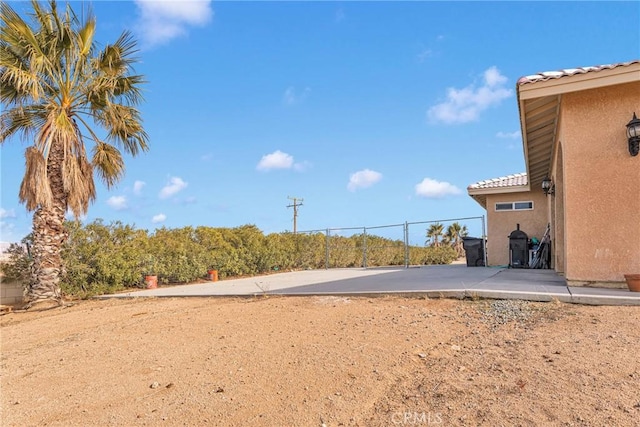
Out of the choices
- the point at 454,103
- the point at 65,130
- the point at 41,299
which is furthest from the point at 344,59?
the point at 41,299

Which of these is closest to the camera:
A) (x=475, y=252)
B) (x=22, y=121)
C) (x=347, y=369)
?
(x=347, y=369)

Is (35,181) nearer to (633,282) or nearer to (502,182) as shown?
(633,282)

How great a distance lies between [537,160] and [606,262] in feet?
18.4

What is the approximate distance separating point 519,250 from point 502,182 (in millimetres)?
2816

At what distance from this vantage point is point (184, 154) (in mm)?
16141

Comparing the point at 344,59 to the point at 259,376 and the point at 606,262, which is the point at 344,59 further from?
the point at 259,376

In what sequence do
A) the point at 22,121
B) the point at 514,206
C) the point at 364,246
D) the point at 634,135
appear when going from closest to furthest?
the point at 634,135 < the point at 22,121 < the point at 514,206 < the point at 364,246

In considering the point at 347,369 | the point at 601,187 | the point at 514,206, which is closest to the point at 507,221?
the point at 514,206

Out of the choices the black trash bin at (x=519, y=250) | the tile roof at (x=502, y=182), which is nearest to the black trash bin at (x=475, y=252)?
the black trash bin at (x=519, y=250)

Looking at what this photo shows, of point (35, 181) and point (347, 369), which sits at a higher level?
point (35, 181)

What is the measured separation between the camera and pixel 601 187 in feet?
19.5

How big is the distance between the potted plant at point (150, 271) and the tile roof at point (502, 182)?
10262 mm

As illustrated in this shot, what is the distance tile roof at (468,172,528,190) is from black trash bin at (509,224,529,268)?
1.92 m

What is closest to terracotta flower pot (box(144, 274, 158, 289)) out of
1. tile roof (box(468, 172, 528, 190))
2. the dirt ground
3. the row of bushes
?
the row of bushes
